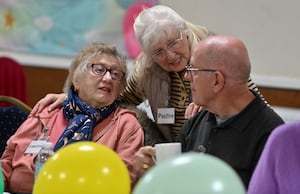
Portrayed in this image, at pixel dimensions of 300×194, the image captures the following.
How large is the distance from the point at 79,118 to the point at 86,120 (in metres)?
0.04

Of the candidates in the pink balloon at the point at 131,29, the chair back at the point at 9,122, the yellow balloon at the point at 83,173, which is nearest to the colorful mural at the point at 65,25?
the pink balloon at the point at 131,29

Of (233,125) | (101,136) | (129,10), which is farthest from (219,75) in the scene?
(129,10)

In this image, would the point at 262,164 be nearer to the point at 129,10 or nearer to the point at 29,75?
the point at 129,10

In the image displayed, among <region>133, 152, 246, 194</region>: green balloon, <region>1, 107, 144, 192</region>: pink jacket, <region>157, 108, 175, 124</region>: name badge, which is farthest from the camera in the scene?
<region>157, 108, 175, 124</region>: name badge

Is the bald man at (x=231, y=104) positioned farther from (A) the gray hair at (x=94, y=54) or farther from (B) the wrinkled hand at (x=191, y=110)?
(A) the gray hair at (x=94, y=54)

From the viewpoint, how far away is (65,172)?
1583mm

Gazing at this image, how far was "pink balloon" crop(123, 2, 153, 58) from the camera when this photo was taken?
14.4 ft

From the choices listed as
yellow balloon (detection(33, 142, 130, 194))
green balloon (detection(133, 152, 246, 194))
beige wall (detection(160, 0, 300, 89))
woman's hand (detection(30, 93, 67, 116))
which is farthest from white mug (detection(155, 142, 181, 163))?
beige wall (detection(160, 0, 300, 89))

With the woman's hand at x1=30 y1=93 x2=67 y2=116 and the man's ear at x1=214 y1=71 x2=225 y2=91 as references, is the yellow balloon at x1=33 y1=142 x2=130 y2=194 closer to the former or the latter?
the man's ear at x1=214 y1=71 x2=225 y2=91

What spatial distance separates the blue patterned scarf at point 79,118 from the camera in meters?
2.94

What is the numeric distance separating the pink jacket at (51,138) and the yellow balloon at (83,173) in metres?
1.15

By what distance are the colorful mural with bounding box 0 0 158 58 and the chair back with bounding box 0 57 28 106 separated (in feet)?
1.18

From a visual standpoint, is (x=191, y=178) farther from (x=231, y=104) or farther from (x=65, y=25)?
(x=65, y=25)

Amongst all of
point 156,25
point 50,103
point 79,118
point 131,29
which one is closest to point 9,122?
point 50,103
